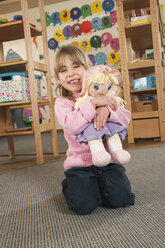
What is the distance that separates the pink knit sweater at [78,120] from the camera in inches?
38.5

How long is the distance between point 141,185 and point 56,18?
406 centimetres

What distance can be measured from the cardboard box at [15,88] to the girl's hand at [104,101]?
113 centimetres

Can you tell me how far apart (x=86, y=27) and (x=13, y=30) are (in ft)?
8.43

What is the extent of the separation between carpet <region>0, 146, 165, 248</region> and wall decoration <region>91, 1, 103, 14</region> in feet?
11.9

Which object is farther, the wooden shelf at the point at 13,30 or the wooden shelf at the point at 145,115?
the wooden shelf at the point at 145,115

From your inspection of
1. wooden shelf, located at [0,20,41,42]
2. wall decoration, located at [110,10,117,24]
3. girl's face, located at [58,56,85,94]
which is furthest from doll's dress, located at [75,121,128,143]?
wall decoration, located at [110,10,117,24]

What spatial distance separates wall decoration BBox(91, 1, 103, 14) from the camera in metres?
4.45

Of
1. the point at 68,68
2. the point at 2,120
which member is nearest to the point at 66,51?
the point at 68,68

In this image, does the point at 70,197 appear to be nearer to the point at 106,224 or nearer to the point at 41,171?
the point at 106,224

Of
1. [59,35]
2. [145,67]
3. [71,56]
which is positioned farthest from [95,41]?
[71,56]

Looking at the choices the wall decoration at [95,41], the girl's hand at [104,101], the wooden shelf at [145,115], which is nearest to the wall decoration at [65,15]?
the wall decoration at [95,41]

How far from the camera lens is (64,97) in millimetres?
1143

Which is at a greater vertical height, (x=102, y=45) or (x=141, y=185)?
(x=102, y=45)

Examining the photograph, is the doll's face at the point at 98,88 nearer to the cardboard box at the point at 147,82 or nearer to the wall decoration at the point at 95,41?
the cardboard box at the point at 147,82
